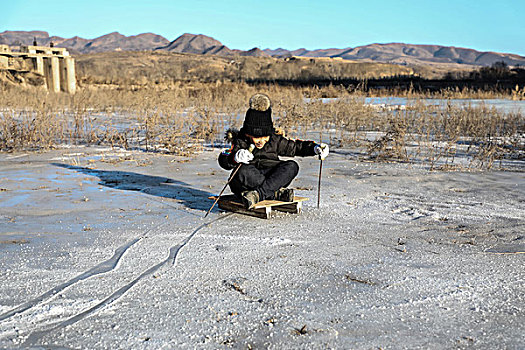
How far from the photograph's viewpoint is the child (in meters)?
4.89

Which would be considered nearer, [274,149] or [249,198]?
[249,198]

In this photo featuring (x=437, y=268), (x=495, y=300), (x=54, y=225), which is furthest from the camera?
(x=54, y=225)

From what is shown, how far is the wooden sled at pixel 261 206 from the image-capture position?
187 inches

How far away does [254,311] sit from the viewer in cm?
274

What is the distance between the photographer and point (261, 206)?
186 inches

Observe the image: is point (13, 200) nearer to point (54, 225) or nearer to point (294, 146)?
point (54, 225)

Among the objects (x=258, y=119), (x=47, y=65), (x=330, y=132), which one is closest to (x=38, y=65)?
(x=47, y=65)

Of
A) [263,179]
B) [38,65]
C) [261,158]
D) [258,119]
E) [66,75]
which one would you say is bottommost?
[263,179]

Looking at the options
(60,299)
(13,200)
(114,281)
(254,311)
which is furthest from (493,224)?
(13,200)

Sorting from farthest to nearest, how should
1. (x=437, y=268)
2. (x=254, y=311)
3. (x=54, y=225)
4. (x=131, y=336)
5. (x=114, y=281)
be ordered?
(x=54, y=225)
(x=437, y=268)
(x=114, y=281)
(x=254, y=311)
(x=131, y=336)

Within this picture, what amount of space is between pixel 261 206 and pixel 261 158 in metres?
0.62

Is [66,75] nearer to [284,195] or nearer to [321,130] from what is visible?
[321,130]

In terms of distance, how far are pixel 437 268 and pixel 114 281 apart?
83.6 inches

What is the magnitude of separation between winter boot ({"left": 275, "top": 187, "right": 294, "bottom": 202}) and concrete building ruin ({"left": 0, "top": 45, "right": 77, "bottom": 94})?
2113cm
